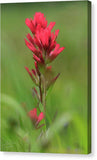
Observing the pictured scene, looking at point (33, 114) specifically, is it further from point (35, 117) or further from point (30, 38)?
point (30, 38)

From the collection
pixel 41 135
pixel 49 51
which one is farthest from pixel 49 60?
pixel 41 135

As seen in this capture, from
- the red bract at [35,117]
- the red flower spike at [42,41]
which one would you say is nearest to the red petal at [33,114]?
the red bract at [35,117]

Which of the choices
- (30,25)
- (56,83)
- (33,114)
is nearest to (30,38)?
(30,25)

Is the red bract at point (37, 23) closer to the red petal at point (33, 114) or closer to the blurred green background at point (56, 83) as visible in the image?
the blurred green background at point (56, 83)

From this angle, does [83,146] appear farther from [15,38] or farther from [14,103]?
[15,38]

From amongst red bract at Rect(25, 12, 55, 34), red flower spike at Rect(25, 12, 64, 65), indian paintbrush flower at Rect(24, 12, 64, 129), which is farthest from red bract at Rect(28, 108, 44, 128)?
red bract at Rect(25, 12, 55, 34)
